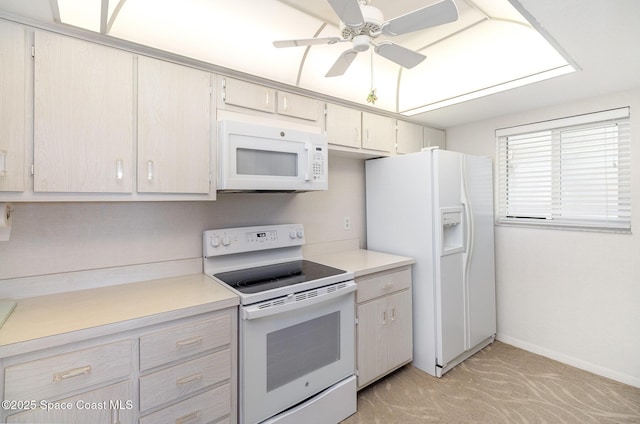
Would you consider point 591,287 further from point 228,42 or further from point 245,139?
point 228,42

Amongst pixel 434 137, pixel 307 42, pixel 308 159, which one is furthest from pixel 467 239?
pixel 307 42

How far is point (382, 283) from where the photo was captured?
2.27m

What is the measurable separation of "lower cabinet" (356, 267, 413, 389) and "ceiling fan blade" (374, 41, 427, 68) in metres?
1.39

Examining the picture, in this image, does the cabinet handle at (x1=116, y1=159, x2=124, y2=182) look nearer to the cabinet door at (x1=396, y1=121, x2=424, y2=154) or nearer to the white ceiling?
the white ceiling

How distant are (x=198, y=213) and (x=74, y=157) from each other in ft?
→ 2.49

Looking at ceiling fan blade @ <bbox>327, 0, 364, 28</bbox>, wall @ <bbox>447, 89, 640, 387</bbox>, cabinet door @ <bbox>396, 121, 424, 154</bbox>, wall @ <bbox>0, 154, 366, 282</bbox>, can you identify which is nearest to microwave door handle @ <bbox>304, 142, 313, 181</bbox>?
wall @ <bbox>0, 154, 366, 282</bbox>

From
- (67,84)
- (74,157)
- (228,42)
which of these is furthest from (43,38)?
(228,42)

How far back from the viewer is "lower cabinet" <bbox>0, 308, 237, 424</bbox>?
1.13 m

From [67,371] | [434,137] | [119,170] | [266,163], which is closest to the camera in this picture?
[67,371]

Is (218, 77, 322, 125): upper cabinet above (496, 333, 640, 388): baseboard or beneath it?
above

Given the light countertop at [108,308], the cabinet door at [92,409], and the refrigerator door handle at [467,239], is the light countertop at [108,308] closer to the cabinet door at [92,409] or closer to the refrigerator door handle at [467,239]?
the cabinet door at [92,409]

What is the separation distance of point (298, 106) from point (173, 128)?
88 cm

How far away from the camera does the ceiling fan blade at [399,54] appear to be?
152 cm

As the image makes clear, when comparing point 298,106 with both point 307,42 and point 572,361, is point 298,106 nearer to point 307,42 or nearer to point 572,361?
point 307,42
